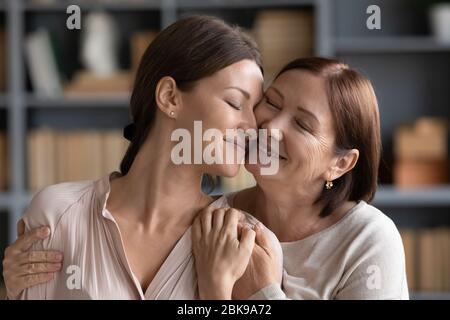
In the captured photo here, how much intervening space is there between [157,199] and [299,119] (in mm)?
214

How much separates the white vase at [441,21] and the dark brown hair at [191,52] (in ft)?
7.49

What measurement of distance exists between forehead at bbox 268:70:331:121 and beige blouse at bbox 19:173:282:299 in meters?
0.16

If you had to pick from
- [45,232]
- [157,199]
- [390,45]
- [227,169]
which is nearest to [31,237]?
[45,232]

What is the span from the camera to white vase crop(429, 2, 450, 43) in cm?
309

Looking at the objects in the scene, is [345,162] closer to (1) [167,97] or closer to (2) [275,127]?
(2) [275,127]

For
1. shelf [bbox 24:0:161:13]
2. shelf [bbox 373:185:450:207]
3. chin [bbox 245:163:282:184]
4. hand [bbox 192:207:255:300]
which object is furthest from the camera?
shelf [bbox 24:0:161:13]

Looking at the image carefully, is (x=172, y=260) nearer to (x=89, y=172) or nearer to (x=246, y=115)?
(x=246, y=115)

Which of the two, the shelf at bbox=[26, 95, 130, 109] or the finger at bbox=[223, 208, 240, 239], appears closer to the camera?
the finger at bbox=[223, 208, 240, 239]

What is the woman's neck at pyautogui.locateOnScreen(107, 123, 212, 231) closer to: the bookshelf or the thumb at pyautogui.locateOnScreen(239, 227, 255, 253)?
the thumb at pyautogui.locateOnScreen(239, 227, 255, 253)

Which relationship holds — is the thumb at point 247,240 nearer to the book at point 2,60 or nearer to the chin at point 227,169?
the chin at point 227,169

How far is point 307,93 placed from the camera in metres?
1.03

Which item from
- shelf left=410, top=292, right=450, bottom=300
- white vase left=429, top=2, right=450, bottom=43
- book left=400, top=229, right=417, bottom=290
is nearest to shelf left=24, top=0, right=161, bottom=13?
white vase left=429, top=2, right=450, bottom=43

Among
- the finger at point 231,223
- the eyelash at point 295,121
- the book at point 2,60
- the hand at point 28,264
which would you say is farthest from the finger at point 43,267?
the book at point 2,60

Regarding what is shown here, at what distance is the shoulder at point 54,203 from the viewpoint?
3.33ft
